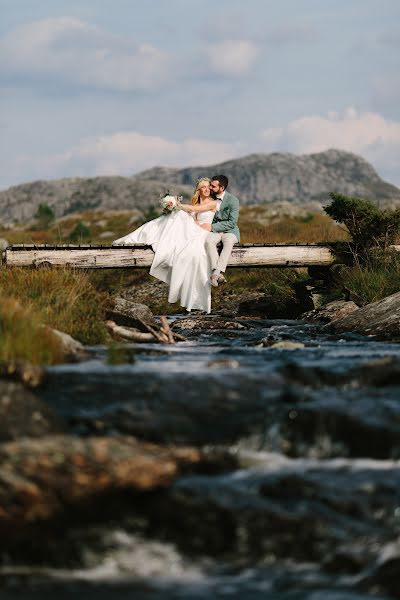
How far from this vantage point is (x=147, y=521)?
4805 millimetres

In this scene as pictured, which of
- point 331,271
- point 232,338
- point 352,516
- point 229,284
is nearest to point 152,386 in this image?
Answer: point 352,516

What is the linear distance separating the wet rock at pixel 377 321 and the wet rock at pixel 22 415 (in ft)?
21.7

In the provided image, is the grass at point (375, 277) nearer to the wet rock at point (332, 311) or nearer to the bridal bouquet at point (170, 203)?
the wet rock at point (332, 311)

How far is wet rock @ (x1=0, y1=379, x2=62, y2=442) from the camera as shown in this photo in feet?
17.9

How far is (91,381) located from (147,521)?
214 centimetres

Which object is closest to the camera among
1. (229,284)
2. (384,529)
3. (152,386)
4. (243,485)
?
(384,529)

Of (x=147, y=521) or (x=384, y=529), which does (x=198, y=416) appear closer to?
(x=147, y=521)

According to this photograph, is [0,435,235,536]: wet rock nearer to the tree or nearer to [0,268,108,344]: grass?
[0,268,108,344]: grass

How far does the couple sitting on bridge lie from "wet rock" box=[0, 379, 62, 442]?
7.95 metres

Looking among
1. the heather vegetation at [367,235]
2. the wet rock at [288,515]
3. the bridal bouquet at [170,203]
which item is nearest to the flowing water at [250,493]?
the wet rock at [288,515]

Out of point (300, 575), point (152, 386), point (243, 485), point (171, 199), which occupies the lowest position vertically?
point (300, 575)

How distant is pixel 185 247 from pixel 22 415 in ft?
29.0

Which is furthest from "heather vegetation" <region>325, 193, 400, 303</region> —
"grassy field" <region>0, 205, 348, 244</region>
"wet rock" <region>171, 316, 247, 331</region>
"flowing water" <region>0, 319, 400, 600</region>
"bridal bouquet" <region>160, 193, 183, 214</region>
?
"flowing water" <region>0, 319, 400, 600</region>

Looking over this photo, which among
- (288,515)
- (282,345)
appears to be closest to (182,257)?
(282,345)
